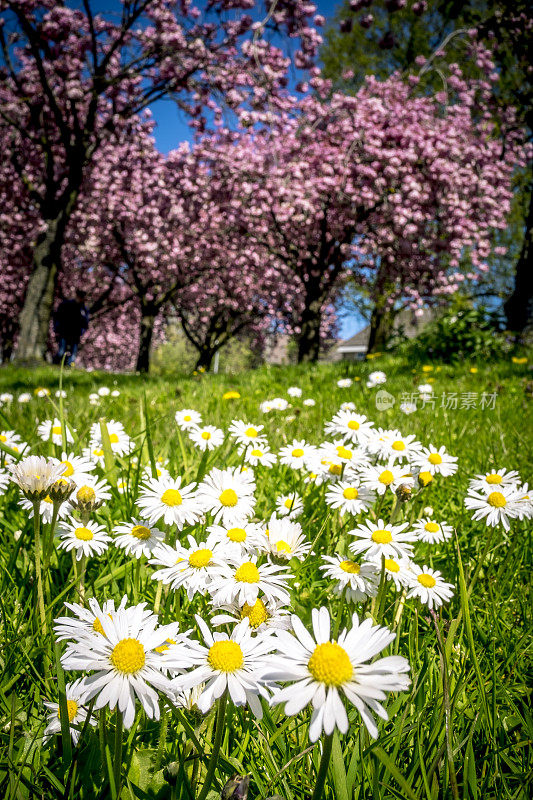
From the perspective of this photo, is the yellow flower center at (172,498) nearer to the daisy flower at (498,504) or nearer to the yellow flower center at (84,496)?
the yellow flower center at (84,496)

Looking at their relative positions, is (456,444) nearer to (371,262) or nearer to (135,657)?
(135,657)

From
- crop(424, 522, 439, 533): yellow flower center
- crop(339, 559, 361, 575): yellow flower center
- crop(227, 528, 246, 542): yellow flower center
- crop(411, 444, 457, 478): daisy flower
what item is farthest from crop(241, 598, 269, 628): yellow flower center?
crop(411, 444, 457, 478): daisy flower

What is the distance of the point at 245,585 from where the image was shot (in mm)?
911

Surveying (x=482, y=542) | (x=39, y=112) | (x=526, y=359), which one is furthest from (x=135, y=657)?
(x=39, y=112)

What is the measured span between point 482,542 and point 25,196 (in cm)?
1909

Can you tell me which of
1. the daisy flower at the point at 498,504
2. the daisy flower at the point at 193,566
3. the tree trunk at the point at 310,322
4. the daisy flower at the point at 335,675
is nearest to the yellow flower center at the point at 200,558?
the daisy flower at the point at 193,566

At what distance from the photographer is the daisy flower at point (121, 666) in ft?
2.15

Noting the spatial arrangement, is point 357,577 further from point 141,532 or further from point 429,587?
point 141,532

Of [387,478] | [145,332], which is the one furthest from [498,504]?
[145,332]

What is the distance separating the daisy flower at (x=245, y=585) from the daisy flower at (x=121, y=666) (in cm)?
16

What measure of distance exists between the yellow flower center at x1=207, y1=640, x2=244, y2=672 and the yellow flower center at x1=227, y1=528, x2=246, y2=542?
0.37 metres

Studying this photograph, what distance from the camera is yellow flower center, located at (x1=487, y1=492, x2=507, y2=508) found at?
1.47 metres

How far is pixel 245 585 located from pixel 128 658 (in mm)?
272

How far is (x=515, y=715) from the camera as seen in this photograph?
109 centimetres
